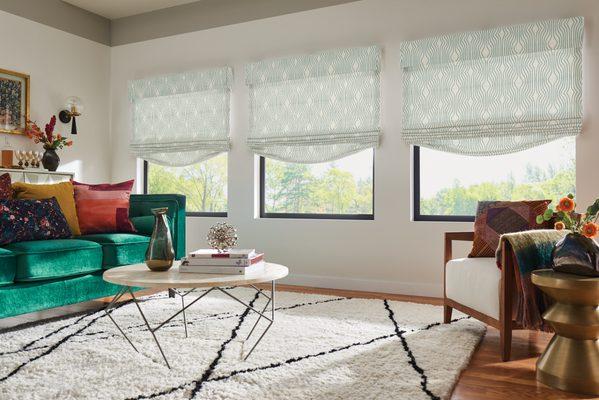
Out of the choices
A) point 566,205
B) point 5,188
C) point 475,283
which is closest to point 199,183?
point 5,188

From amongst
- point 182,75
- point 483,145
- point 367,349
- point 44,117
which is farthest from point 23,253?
point 483,145

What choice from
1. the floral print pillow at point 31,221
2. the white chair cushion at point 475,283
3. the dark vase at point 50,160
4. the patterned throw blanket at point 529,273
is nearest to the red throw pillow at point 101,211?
the floral print pillow at point 31,221

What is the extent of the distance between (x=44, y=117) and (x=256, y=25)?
2106mm

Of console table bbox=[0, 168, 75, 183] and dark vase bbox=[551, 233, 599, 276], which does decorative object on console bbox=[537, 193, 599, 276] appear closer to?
dark vase bbox=[551, 233, 599, 276]

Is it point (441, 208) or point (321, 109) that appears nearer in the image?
point (441, 208)

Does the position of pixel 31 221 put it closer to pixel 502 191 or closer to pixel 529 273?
pixel 529 273

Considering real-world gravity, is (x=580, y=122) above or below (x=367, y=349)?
above

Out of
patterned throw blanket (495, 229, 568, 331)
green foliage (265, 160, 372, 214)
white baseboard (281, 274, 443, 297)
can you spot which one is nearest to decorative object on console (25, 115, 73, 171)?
green foliage (265, 160, 372, 214)

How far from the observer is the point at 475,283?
2631 mm

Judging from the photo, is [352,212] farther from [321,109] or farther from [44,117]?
[44,117]

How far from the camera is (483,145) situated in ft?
12.4

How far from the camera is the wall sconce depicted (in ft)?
15.9

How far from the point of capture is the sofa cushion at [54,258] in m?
2.81

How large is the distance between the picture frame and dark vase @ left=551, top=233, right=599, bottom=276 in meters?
4.27
